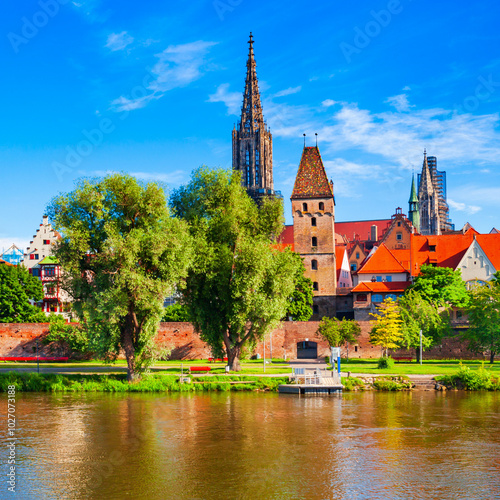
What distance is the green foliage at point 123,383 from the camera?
42.6m

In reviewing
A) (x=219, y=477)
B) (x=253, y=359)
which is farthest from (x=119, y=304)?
(x=253, y=359)

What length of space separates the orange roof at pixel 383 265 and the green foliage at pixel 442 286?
5948 millimetres

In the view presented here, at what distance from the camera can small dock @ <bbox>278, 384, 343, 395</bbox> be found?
4247cm

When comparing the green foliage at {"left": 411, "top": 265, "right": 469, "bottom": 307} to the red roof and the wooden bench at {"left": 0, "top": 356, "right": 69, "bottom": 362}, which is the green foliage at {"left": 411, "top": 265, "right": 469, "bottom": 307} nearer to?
the wooden bench at {"left": 0, "top": 356, "right": 69, "bottom": 362}

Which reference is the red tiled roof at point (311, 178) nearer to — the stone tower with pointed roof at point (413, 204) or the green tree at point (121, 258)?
the green tree at point (121, 258)

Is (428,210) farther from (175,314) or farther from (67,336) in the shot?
(67,336)

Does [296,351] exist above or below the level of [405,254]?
below

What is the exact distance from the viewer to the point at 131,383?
43.0 metres

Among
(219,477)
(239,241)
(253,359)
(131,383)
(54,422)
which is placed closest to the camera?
(219,477)

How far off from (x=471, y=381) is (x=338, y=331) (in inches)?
762

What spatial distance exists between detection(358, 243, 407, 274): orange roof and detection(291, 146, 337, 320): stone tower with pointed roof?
13.9ft

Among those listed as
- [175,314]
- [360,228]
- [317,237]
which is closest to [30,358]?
[175,314]

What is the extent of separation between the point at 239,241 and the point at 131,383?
12.7 meters

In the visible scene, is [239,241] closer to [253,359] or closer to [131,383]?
[131,383]
